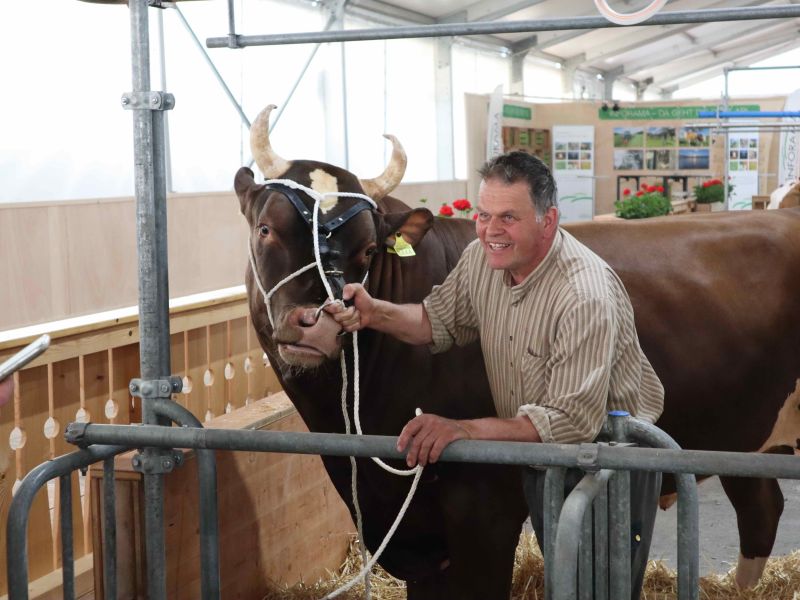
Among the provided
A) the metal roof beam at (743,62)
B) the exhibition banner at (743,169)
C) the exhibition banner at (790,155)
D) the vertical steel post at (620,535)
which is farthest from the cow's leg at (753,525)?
the metal roof beam at (743,62)

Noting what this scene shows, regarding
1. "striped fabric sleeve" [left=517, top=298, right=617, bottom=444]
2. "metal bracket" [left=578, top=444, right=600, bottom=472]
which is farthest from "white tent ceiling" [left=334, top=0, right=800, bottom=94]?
"metal bracket" [left=578, top=444, right=600, bottom=472]

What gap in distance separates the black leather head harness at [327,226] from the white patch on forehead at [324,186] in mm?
41

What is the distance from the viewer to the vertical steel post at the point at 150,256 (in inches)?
96.3

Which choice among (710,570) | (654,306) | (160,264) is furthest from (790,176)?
(160,264)

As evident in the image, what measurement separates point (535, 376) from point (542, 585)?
1.92m

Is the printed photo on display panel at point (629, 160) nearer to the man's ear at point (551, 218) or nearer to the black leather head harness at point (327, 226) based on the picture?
the black leather head harness at point (327, 226)

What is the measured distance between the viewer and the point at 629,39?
21438 mm

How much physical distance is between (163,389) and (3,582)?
5.71ft

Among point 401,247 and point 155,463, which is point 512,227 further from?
point 155,463

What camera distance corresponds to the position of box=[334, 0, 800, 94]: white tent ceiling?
49.7 feet

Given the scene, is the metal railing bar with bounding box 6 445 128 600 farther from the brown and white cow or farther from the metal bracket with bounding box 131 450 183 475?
the brown and white cow

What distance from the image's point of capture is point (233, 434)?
6.77 ft

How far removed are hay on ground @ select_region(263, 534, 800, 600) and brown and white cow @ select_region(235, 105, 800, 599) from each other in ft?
2.08

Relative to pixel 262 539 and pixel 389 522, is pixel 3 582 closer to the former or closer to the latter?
pixel 262 539
